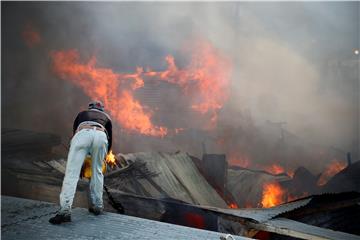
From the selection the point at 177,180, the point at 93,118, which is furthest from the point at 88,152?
the point at 177,180

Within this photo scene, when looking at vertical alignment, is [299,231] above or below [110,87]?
below

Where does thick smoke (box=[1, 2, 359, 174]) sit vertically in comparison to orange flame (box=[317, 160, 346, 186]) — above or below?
above

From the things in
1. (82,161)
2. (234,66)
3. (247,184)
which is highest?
(234,66)

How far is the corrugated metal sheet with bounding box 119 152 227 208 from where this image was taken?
Result: 7566 millimetres

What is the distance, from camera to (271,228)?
433 centimetres

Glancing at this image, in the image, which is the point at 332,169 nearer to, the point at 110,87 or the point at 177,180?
the point at 177,180

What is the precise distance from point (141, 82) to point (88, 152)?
12761 millimetres

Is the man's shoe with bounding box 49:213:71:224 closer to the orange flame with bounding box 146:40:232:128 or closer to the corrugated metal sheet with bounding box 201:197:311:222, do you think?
the corrugated metal sheet with bounding box 201:197:311:222

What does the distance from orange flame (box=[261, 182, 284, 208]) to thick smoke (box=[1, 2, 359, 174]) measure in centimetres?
531

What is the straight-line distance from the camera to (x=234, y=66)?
64.0ft

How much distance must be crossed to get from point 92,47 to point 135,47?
7.53ft

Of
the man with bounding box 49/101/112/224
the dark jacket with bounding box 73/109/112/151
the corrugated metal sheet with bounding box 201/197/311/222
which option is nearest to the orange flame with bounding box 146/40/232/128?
the corrugated metal sheet with bounding box 201/197/311/222

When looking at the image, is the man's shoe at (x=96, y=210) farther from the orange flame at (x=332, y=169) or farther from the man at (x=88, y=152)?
the orange flame at (x=332, y=169)

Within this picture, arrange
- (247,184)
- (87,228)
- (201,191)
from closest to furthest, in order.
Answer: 1. (87,228)
2. (201,191)
3. (247,184)
